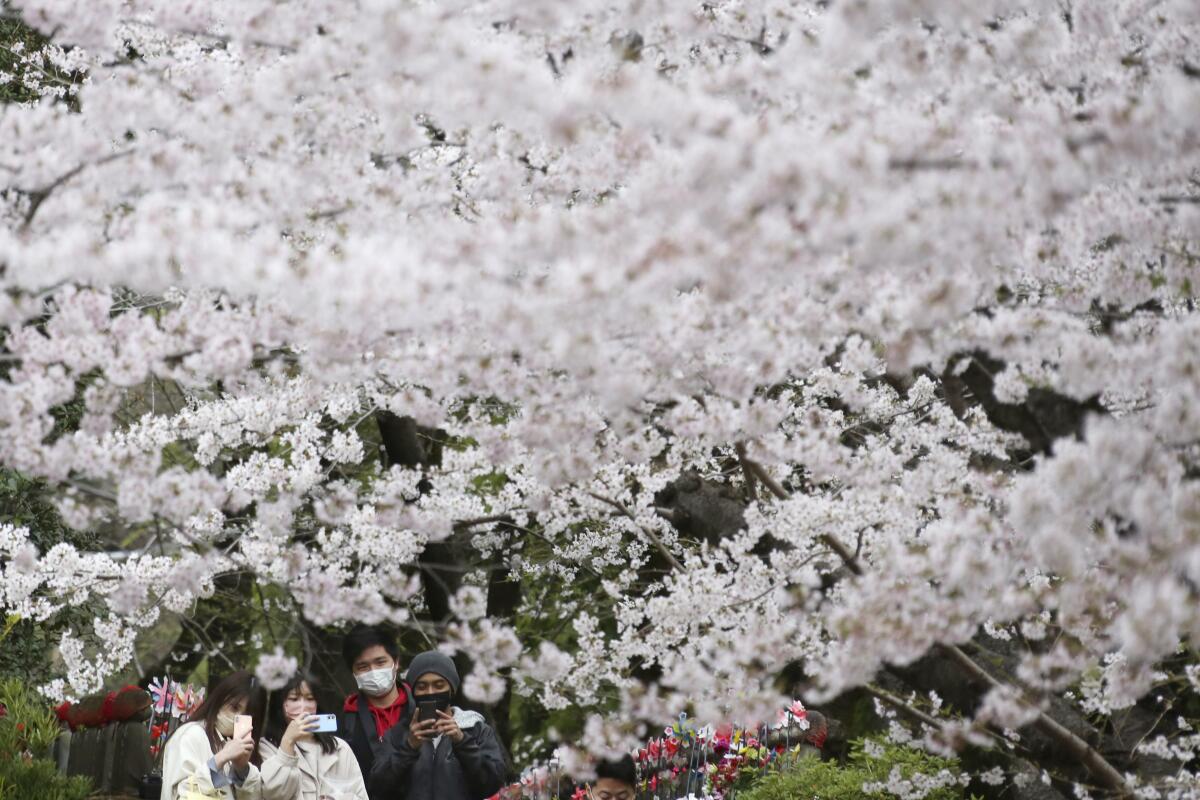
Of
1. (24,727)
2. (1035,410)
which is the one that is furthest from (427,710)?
(24,727)

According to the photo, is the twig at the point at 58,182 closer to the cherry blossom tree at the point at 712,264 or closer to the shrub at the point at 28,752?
the cherry blossom tree at the point at 712,264

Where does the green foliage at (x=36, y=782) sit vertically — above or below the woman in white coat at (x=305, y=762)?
below

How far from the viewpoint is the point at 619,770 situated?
550 cm

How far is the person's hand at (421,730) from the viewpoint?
5332mm

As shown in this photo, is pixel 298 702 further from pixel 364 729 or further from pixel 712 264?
pixel 712 264

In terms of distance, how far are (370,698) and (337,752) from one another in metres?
0.49

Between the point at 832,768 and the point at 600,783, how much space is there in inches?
89.6

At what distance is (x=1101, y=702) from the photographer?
4777mm

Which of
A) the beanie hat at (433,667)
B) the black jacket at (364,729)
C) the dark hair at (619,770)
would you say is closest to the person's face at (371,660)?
the black jacket at (364,729)

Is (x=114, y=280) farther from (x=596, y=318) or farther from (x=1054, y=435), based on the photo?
(x=1054, y=435)

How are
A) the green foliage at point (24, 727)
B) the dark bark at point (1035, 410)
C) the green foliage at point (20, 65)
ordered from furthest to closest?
1. the green foliage at point (20, 65)
2. the green foliage at point (24, 727)
3. the dark bark at point (1035, 410)

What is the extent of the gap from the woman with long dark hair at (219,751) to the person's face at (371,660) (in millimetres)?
575

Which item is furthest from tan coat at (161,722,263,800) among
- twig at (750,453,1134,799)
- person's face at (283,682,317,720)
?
twig at (750,453,1134,799)

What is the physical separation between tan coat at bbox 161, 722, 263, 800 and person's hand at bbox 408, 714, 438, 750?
63cm
